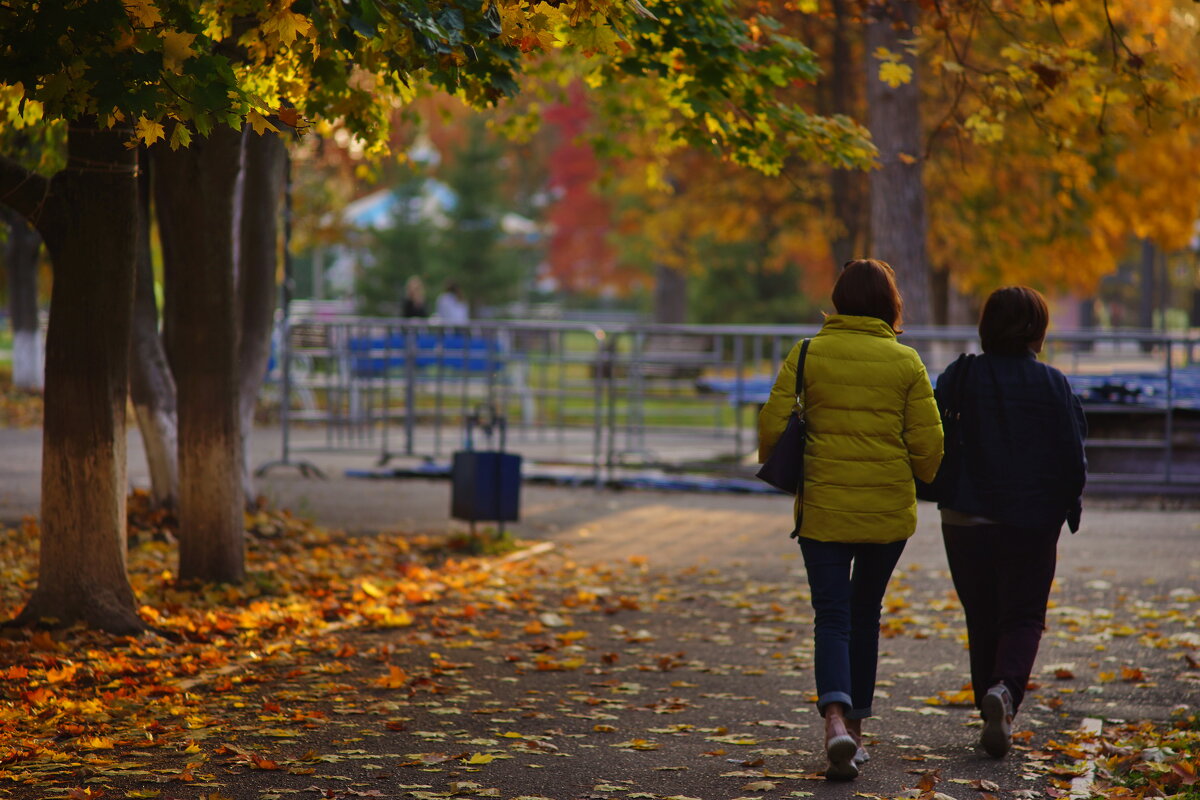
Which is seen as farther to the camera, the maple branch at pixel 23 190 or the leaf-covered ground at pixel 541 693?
the maple branch at pixel 23 190

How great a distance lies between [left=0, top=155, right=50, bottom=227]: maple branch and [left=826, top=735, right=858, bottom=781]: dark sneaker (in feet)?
13.8

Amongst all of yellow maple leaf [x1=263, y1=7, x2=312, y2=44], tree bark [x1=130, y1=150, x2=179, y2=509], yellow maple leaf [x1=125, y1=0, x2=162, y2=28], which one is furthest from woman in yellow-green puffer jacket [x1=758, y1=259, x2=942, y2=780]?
tree bark [x1=130, y1=150, x2=179, y2=509]

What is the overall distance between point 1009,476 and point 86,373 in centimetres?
414

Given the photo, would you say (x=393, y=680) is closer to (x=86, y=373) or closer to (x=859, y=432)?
(x=86, y=373)

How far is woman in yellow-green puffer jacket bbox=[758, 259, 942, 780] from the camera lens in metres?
5.31

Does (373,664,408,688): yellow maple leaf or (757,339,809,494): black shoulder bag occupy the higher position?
(757,339,809,494): black shoulder bag

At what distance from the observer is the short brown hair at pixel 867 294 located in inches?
212

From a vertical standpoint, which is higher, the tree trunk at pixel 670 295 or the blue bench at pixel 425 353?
the tree trunk at pixel 670 295

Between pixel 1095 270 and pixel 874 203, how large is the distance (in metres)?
10.6

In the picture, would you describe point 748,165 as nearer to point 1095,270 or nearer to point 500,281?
point 1095,270

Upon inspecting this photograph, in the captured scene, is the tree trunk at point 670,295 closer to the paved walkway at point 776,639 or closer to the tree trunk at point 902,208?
the tree trunk at point 902,208

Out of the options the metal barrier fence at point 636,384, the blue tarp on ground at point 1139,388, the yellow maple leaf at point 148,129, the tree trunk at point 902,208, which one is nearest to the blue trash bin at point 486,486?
the metal barrier fence at point 636,384

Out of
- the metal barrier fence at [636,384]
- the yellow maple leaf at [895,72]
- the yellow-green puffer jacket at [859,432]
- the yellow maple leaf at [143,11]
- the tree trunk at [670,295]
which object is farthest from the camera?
the tree trunk at [670,295]

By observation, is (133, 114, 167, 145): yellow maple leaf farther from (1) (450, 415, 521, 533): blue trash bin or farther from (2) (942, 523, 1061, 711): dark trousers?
(1) (450, 415, 521, 533): blue trash bin
